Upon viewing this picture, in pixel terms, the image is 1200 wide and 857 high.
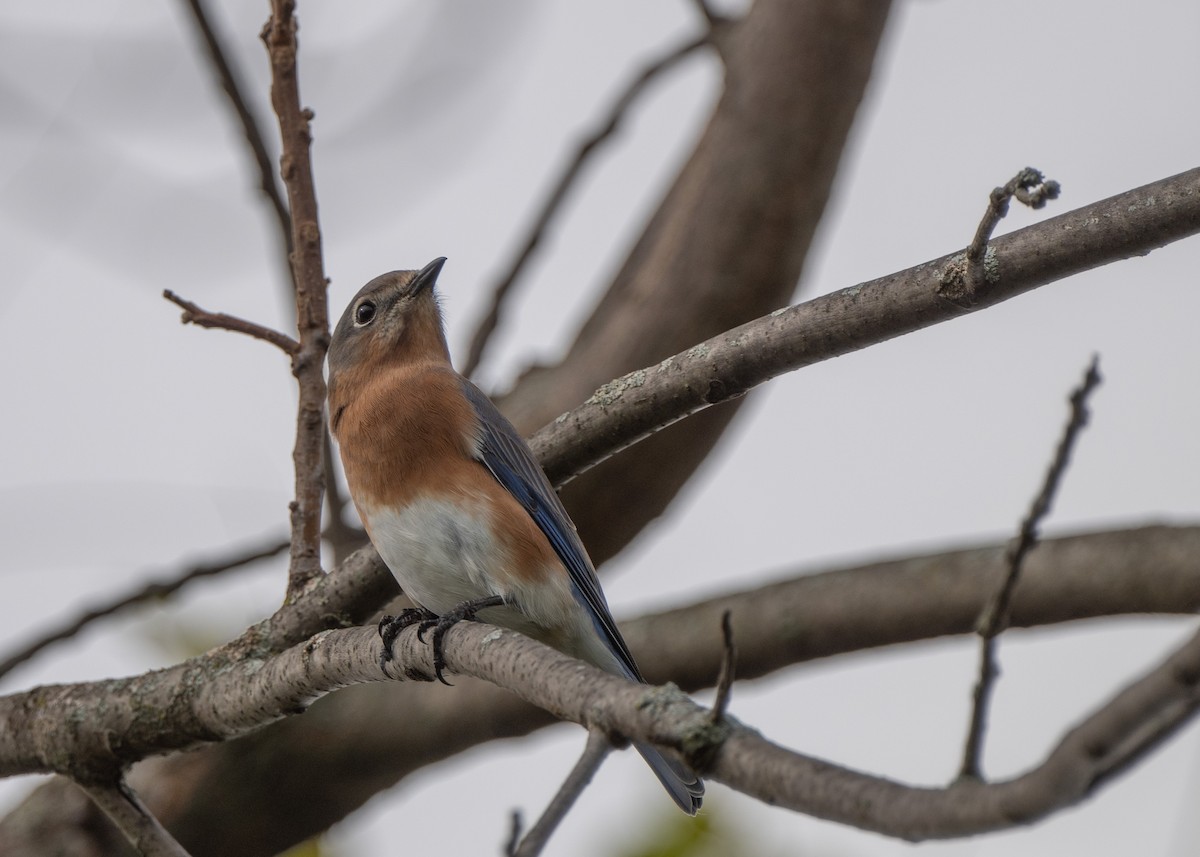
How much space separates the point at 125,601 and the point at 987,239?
430cm

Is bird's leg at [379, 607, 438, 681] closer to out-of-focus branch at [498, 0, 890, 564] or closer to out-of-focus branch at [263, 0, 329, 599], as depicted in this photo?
out-of-focus branch at [263, 0, 329, 599]

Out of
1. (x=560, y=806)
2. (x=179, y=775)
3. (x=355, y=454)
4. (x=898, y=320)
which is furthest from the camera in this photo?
(x=179, y=775)

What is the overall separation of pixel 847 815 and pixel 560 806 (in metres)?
0.78

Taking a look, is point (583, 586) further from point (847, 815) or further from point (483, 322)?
point (847, 815)

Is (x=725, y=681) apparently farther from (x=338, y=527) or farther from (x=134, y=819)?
(x=338, y=527)

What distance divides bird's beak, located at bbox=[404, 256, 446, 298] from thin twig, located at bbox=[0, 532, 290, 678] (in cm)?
166

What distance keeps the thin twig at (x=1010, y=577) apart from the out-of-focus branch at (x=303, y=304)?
319 centimetres

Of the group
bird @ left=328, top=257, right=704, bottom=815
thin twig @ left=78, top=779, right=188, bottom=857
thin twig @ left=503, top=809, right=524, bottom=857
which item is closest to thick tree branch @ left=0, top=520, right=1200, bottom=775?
thin twig @ left=78, top=779, right=188, bottom=857

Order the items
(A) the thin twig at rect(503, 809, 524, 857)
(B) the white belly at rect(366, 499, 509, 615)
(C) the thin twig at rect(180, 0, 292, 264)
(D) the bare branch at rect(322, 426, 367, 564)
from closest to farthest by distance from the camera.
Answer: (A) the thin twig at rect(503, 809, 524, 857)
(B) the white belly at rect(366, 499, 509, 615)
(C) the thin twig at rect(180, 0, 292, 264)
(D) the bare branch at rect(322, 426, 367, 564)

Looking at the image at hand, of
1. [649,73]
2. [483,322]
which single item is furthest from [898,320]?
[649,73]

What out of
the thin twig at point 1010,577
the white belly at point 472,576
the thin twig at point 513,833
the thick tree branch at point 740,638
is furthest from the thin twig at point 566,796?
the white belly at point 472,576

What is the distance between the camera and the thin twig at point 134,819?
507 cm

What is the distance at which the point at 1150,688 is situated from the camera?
6.76ft

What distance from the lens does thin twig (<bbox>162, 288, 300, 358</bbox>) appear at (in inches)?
204
